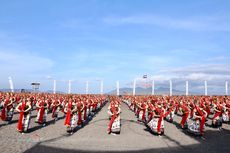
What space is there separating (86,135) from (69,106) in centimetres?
260

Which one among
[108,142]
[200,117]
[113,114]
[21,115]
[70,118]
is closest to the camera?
[108,142]

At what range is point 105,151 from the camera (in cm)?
1438

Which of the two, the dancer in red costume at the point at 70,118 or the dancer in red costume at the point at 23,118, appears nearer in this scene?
the dancer in red costume at the point at 23,118

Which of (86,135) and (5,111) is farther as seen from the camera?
(5,111)

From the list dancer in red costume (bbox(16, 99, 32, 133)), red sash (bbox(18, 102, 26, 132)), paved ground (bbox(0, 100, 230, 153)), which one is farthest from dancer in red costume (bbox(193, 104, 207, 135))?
red sash (bbox(18, 102, 26, 132))

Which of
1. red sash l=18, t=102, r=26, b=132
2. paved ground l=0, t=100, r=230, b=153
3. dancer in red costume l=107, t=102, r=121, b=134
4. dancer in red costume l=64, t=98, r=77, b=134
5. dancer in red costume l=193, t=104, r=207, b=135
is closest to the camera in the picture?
paved ground l=0, t=100, r=230, b=153

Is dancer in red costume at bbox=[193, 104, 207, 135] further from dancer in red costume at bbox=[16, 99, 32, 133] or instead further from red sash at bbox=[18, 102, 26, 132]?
red sash at bbox=[18, 102, 26, 132]

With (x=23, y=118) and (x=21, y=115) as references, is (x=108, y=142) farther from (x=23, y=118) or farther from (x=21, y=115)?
(x=21, y=115)

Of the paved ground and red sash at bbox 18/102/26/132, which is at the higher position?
red sash at bbox 18/102/26/132

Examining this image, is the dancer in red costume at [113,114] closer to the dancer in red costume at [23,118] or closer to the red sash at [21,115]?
the dancer in red costume at [23,118]

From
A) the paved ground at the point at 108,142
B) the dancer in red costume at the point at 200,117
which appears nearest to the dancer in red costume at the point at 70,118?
the paved ground at the point at 108,142

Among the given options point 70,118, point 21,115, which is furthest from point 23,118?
point 70,118

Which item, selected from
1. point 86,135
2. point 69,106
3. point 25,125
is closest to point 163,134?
point 86,135

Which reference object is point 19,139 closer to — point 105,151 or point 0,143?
point 0,143
